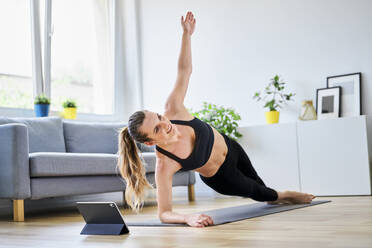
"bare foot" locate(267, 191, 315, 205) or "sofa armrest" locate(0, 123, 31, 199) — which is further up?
"sofa armrest" locate(0, 123, 31, 199)

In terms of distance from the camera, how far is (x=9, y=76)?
4461 millimetres

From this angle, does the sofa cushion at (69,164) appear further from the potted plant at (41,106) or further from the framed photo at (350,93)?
the framed photo at (350,93)

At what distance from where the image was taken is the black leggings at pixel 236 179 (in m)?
2.60

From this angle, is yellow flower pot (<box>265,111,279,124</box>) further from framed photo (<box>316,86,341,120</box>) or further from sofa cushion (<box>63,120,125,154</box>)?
sofa cushion (<box>63,120,125,154</box>)

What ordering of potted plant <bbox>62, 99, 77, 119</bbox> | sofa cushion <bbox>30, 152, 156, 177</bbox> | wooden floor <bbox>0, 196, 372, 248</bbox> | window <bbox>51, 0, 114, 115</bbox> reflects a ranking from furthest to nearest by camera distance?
window <bbox>51, 0, 114, 115</bbox>, potted plant <bbox>62, 99, 77, 119</bbox>, sofa cushion <bbox>30, 152, 156, 177</bbox>, wooden floor <bbox>0, 196, 372, 248</bbox>

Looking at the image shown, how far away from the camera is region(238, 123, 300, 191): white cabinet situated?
428cm

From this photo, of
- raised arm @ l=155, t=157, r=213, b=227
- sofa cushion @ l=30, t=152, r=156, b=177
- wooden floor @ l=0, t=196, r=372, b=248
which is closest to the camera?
wooden floor @ l=0, t=196, r=372, b=248

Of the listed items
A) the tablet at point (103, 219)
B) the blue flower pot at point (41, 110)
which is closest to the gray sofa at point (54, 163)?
the blue flower pot at point (41, 110)

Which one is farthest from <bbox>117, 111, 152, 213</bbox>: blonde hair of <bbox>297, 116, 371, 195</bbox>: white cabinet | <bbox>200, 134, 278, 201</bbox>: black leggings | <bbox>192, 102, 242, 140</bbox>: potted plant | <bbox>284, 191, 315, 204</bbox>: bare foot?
<bbox>297, 116, 371, 195</bbox>: white cabinet

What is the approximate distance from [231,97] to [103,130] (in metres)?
1.42

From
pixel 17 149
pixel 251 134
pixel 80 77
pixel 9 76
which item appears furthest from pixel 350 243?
pixel 80 77

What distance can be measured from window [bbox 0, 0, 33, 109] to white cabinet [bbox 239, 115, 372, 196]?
7.18 feet

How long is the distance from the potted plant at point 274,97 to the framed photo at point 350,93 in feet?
1.56

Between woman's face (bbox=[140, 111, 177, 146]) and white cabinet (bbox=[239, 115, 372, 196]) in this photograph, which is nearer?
woman's face (bbox=[140, 111, 177, 146])
